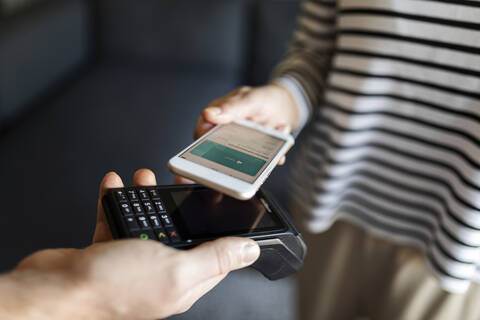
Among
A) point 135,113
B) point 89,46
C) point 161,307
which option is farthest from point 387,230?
point 89,46

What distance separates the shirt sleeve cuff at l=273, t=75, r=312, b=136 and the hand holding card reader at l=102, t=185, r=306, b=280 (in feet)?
0.49

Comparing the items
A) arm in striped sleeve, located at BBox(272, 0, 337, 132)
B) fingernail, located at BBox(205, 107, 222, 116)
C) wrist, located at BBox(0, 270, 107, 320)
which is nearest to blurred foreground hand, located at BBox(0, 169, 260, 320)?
wrist, located at BBox(0, 270, 107, 320)

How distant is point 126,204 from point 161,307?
0.08 m

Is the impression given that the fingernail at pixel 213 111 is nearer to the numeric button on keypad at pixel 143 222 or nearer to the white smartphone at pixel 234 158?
the white smartphone at pixel 234 158

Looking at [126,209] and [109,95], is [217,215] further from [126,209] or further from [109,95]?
[109,95]

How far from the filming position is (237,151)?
1.07 feet

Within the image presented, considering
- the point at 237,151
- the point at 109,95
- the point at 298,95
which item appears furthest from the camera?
the point at 109,95

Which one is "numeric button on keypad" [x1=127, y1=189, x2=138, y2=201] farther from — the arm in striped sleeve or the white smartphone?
the arm in striped sleeve

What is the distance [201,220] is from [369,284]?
1.04 feet

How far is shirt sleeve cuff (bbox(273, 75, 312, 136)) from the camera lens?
435 mm

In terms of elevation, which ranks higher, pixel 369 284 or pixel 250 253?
pixel 250 253

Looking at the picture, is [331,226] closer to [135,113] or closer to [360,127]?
[360,127]

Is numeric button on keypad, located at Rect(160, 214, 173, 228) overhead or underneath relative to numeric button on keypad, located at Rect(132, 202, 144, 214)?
underneath

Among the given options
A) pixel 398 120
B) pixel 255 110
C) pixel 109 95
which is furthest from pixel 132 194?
pixel 109 95
